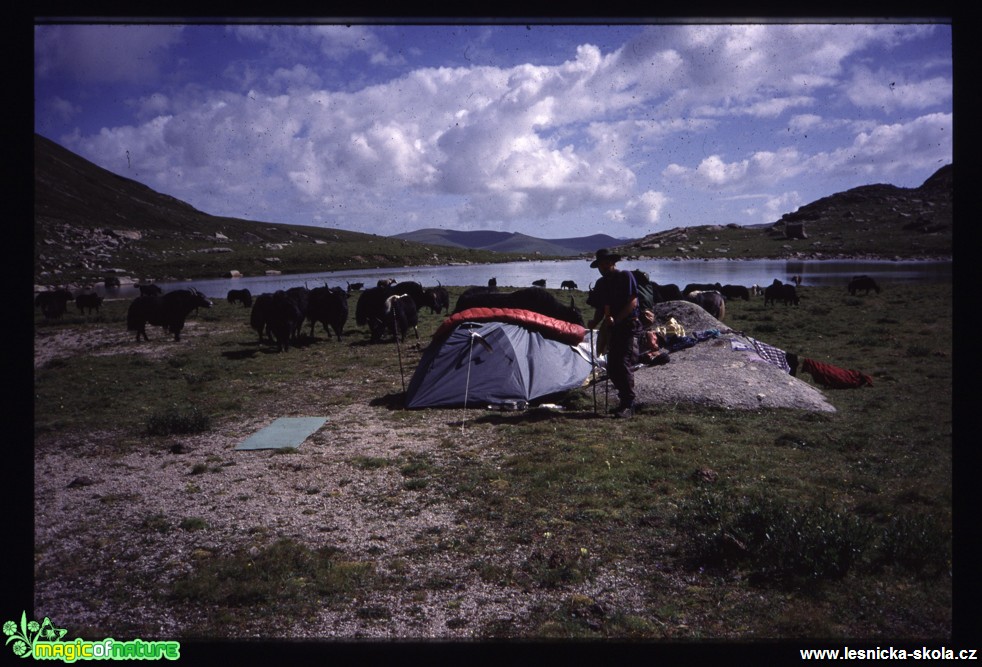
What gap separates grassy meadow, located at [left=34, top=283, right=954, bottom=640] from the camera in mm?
3764

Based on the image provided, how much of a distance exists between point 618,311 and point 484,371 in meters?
3.11

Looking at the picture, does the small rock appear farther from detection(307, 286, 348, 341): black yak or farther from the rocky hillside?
the rocky hillside

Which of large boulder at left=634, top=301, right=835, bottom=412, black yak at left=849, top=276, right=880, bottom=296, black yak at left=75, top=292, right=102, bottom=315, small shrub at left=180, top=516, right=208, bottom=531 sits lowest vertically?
small shrub at left=180, top=516, right=208, bottom=531

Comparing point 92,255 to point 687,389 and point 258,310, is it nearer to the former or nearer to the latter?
point 258,310

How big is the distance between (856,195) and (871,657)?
204 meters

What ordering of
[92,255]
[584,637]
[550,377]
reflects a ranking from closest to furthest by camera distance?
[584,637]
[550,377]
[92,255]

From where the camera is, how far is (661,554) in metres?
4.64

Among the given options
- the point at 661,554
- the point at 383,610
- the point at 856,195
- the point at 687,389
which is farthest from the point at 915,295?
the point at 856,195

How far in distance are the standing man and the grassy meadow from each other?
3.47 feet

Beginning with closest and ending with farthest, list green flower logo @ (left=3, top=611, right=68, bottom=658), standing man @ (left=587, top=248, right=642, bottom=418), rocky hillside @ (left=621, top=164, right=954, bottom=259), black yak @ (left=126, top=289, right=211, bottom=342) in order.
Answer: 1. green flower logo @ (left=3, top=611, right=68, bottom=658)
2. standing man @ (left=587, top=248, right=642, bottom=418)
3. black yak @ (left=126, top=289, right=211, bottom=342)
4. rocky hillside @ (left=621, top=164, right=954, bottom=259)

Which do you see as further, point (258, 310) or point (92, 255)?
point (92, 255)

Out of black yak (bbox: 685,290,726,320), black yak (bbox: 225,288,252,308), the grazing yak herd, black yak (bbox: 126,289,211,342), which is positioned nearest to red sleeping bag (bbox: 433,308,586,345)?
the grazing yak herd

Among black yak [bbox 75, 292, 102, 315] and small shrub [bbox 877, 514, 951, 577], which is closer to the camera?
small shrub [bbox 877, 514, 951, 577]

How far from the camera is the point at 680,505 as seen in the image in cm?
556
